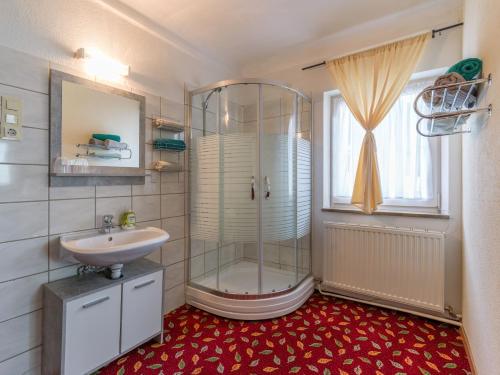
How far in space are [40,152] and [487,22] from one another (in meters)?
2.48

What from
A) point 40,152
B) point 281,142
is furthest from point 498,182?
point 40,152

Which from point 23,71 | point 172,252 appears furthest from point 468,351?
point 23,71

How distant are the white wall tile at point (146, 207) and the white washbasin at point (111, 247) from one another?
0.17 meters

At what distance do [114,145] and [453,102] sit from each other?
214 centimetres

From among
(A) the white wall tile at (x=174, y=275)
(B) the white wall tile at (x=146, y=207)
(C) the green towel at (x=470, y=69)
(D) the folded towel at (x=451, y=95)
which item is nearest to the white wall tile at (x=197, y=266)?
(A) the white wall tile at (x=174, y=275)

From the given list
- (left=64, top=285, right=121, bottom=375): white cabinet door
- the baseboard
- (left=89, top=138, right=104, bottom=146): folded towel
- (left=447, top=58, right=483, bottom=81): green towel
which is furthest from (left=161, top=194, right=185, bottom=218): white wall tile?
the baseboard

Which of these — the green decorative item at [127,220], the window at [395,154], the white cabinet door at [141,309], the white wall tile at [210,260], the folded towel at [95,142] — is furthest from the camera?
the white wall tile at [210,260]

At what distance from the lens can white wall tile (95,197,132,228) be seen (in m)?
1.74

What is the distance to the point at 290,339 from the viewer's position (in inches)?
70.7

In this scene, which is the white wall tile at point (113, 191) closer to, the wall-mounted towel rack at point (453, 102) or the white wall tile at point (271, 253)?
the white wall tile at point (271, 253)

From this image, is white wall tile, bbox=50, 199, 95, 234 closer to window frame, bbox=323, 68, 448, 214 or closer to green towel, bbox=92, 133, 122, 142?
green towel, bbox=92, 133, 122, 142

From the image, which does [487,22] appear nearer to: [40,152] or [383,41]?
[383,41]

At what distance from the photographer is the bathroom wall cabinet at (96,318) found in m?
1.33

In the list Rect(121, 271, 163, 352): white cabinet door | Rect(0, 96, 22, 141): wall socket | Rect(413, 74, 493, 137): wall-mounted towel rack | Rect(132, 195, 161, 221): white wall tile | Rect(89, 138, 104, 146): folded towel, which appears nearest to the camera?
Rect(413, 74, 493, 137): wall-mounted towel rack
